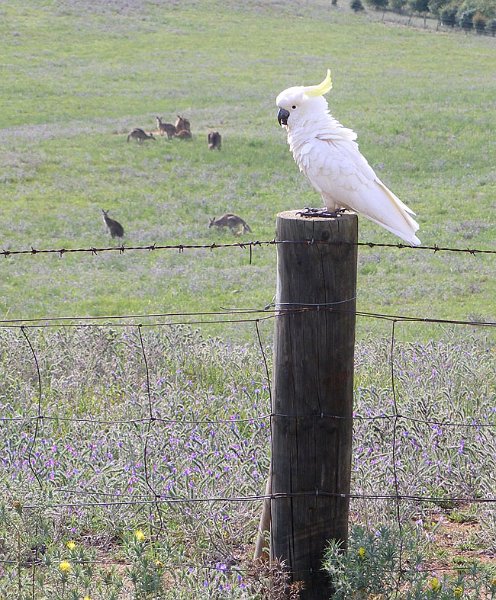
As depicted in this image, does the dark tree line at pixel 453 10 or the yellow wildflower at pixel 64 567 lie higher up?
the dark tree line at pixel 453 10

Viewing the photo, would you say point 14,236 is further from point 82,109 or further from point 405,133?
point 82,109

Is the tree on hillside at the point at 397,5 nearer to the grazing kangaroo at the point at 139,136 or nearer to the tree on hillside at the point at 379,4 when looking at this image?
the tree on hillside at the point at 379,4

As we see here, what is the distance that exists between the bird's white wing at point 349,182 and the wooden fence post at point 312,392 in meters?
0.94

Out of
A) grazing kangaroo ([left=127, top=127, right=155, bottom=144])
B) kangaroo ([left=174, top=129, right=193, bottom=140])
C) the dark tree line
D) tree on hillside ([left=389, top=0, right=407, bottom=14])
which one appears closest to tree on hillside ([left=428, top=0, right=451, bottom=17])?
the dark tree line

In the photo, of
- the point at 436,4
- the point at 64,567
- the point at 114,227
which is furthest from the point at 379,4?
the point at 64,567

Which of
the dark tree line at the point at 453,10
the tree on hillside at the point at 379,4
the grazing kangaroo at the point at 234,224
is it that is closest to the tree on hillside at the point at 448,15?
the dark tree line at the point at 453,10

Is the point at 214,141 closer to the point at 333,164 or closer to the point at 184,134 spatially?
the point at 184,134

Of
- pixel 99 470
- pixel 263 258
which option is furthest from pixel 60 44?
pixel 99 470

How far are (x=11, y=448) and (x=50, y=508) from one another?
3.87ft

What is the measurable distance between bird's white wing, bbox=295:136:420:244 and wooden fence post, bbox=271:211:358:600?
94cm

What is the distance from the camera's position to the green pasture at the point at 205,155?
1287 cm

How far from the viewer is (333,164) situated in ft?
14.6

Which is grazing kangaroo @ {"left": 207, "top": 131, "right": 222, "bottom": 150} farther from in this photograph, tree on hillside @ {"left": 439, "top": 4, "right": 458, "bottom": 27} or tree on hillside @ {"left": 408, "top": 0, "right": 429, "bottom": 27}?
tree on hillside @ {"left": 408, "top": 0, "right": 429, "bottom": 27}

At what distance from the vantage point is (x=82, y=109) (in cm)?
2991
